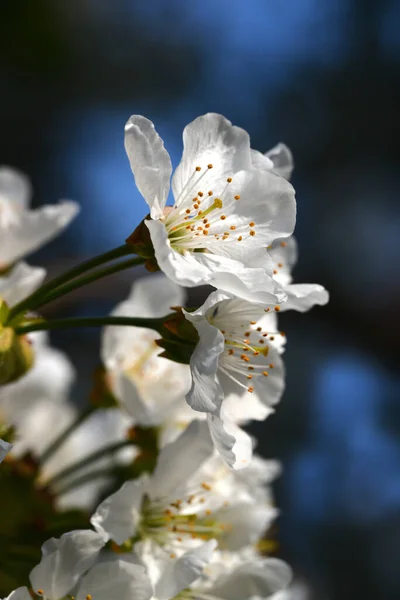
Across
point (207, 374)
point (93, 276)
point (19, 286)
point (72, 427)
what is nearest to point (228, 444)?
point (207, 374)

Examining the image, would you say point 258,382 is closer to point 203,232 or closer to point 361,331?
point 203,232

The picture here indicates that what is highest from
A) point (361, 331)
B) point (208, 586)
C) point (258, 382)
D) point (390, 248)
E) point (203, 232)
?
point (203, 232)

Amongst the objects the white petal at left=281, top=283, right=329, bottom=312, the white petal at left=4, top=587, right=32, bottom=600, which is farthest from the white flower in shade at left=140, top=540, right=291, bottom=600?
the white petal at left=281, top=283, right=329, bottom=312

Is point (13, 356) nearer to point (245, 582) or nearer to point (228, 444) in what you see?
point (228, 444)

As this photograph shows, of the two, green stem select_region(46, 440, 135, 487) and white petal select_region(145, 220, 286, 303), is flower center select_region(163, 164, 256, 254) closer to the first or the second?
white petal select_region(145, 220, 286, 303)

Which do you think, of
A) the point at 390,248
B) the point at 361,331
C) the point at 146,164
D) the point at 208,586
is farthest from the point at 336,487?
the point at 146,164

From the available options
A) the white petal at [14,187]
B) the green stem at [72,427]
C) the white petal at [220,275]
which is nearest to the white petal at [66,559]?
the white petal at [220,275]
